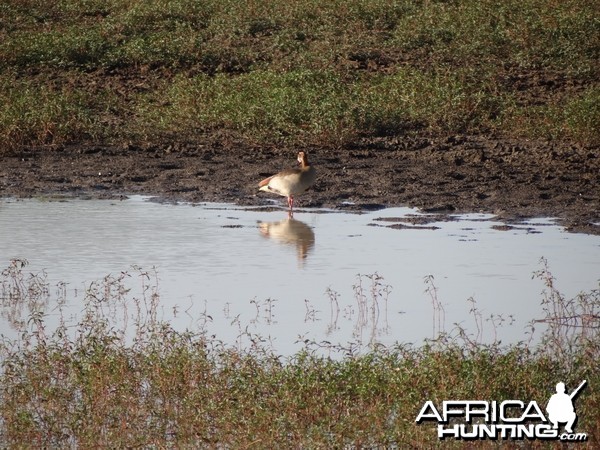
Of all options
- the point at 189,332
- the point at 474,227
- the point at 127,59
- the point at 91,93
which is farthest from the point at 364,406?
the point at 127,59

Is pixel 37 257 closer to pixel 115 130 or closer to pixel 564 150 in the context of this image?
pixel 115 130

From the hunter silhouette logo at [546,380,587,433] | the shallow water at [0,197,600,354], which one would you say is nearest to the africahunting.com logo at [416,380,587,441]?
the hunter silhouette logo at [546,380,587,433]

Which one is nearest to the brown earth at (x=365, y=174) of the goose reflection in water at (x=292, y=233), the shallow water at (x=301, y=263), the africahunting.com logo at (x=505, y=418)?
the shallow water at (x=301, y=263)

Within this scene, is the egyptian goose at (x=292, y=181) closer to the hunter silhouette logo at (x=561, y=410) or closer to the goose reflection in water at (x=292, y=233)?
the goose reflection in water at (x=292, y=233)

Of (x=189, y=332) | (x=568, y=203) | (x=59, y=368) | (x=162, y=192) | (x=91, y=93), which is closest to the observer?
(x=59, y=368)

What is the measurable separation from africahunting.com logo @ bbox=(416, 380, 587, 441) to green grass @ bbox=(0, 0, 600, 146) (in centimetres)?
1017

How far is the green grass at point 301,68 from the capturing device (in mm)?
17625

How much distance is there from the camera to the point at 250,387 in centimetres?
748

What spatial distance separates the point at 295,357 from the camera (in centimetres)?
806

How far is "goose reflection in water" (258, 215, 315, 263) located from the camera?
39.9ft

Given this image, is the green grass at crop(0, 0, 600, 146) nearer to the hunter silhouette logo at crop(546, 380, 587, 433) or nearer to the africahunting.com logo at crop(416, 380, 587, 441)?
the africahunting.com logo at crop(416, 380, 587, 441)

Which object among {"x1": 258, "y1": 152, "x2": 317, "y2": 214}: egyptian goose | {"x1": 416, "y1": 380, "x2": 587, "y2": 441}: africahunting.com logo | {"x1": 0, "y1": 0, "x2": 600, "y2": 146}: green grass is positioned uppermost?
{"x1": 0, "y1": 0, "x2": 600, "y2": 146}: green grass

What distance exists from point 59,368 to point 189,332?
3.25 ft

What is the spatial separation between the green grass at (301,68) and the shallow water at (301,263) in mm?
3764
